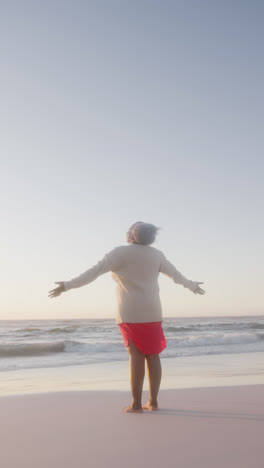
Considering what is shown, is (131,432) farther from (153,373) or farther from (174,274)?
(174,274)

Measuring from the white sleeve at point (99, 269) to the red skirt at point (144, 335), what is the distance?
48 cm

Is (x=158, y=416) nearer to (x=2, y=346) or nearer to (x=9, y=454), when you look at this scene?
(x=9, y=454)

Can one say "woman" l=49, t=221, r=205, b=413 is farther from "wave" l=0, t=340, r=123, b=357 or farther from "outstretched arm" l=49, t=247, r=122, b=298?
"wave" l=0, t=340, r=123, b=357

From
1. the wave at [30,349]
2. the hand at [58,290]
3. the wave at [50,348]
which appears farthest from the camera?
the wave at [50,348]

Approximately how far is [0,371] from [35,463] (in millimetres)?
6486

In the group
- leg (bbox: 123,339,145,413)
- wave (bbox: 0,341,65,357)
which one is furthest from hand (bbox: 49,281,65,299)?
wave (bbox: 0,341,65,357)

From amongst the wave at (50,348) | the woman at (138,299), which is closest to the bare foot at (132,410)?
the woman at (138,299)

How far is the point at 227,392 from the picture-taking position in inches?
185

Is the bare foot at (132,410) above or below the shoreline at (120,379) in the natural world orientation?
above

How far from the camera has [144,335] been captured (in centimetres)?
368

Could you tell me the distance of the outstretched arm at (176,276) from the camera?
398cm

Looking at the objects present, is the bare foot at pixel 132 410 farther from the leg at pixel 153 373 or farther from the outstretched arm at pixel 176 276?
the outstretched arm at pixel 176 276

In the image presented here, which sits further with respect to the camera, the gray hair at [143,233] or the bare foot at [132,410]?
the gray hair at [143,233]

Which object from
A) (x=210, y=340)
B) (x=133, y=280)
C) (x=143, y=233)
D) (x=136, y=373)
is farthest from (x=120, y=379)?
(x=210, y=340)
